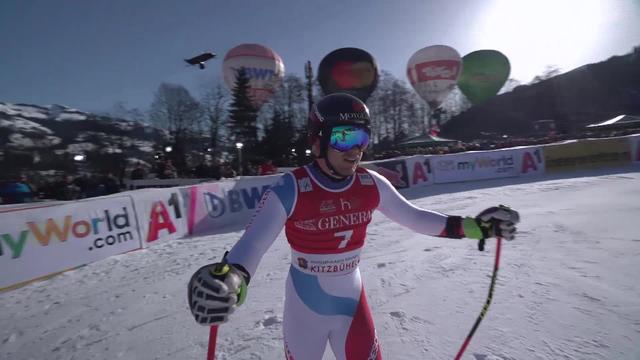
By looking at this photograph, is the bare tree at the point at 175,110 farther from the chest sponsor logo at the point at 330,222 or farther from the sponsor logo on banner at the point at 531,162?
the chest sponsor logo at the point at 330,222

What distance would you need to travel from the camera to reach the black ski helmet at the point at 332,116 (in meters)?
2.37

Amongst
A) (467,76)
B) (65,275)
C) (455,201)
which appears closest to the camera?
(65,275)

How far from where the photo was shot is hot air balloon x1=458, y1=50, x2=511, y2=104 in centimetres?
3528

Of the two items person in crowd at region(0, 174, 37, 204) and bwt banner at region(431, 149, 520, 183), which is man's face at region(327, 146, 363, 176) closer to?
person in crowd at region(0, 174, 37, 204)

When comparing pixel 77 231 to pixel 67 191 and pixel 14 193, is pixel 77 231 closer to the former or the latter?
pixel 14 193

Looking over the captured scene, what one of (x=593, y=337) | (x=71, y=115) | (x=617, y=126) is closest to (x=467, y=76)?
(x=617, y=126)

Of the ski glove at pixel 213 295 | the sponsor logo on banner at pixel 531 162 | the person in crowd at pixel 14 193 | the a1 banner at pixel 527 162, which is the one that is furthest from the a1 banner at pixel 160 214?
the sponsor logo on banner at pixel 531 162

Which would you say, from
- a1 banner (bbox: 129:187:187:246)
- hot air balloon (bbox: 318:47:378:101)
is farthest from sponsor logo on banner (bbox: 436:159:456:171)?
a1 banner (bbox: 129:187:187:246)

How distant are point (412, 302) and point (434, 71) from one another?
1102 inches

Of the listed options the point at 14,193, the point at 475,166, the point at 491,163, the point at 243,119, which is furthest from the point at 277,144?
the point at 14,193

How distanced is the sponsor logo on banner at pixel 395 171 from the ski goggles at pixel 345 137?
46.0 feet

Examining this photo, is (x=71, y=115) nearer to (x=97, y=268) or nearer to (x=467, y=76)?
Answer: (x=467, y=76)

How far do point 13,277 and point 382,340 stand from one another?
6.46 m

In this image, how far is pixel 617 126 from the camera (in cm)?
3198
